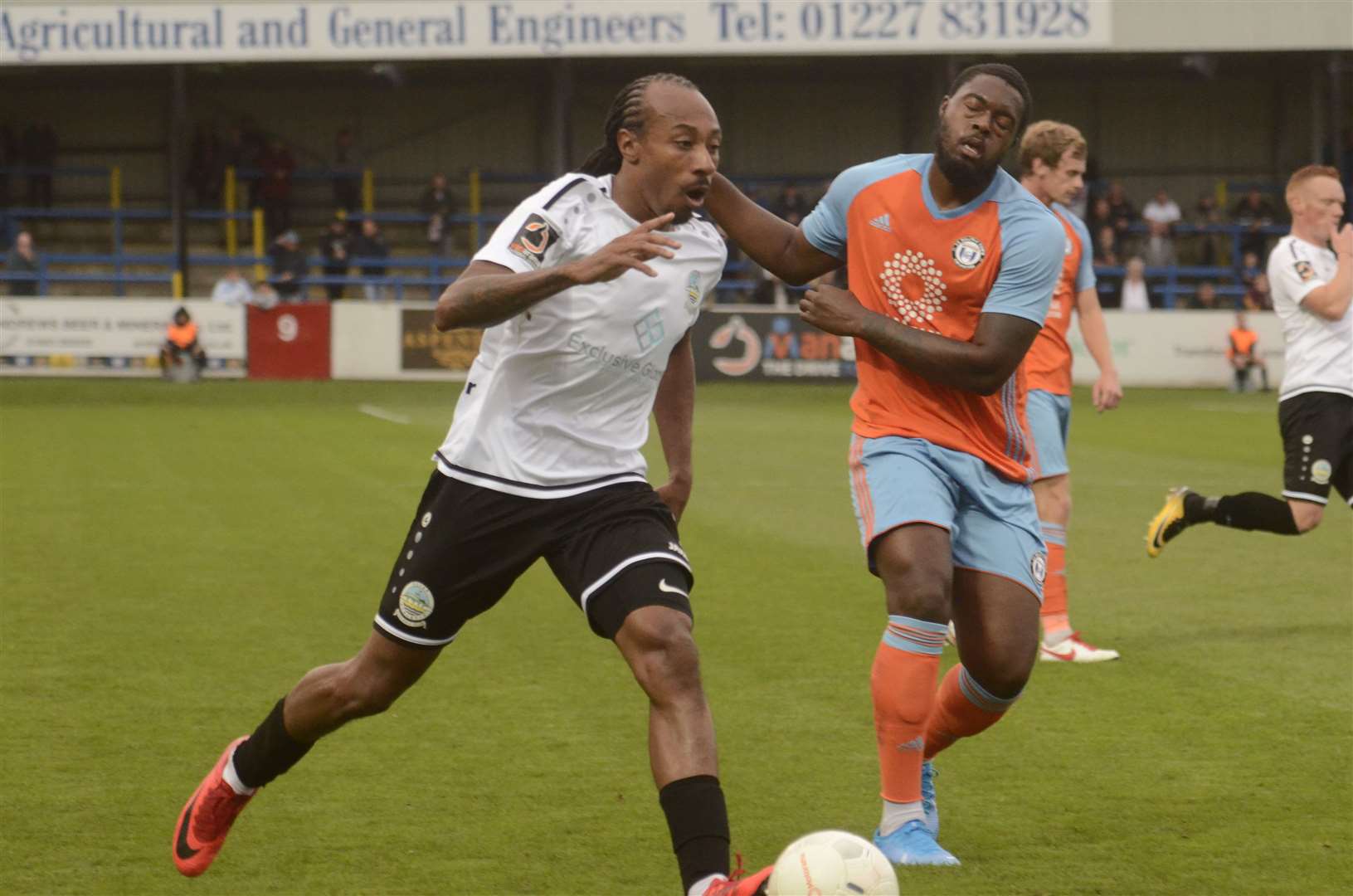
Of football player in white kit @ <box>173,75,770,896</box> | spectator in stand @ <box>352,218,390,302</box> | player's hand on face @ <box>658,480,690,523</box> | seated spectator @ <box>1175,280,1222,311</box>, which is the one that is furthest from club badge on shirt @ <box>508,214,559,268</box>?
spectator in stand @ <box>352,218,390,302</box>

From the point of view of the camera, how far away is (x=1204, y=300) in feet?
104

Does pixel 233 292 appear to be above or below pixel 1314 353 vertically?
above

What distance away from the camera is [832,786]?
233 inches

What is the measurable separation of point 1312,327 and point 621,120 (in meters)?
5.03

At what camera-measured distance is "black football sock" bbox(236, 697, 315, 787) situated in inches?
197

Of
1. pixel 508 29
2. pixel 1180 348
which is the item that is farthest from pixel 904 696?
pixel 508 29

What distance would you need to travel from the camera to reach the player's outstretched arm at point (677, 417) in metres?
5.16

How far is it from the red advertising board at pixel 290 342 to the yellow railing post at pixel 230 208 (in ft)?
17.1

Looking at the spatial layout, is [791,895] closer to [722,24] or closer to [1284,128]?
[722,24]

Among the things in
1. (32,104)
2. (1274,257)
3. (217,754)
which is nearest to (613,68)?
(32,104)

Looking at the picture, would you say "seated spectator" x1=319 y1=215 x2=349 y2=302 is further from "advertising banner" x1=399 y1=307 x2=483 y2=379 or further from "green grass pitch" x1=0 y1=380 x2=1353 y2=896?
"green grass pitch" x1=0 y1=380 x2=1353 y2=896

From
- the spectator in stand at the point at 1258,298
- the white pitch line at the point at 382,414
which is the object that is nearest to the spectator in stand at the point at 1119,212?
the spectator in stand at the point at 1258,298

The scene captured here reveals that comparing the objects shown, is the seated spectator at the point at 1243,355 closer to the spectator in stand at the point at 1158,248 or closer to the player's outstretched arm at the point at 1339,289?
the spectator in stand at the point at 1158,248

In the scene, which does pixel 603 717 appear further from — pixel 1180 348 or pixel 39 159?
pixel 39 159
